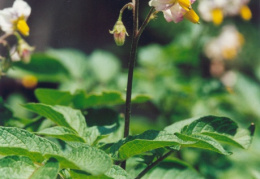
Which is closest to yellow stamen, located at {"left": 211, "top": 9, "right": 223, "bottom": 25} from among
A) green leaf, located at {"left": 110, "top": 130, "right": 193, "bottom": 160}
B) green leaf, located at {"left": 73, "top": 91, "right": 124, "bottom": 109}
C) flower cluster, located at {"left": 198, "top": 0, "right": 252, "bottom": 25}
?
flower cluster, located at {"left": 198, "top": 0, "right": 252, "bottom": 25}

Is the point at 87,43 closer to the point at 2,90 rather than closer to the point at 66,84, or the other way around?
the point at 2,90

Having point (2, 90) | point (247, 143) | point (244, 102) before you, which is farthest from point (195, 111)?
point (2, 90)

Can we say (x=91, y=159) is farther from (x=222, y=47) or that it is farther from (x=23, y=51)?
(x=222, y=47)

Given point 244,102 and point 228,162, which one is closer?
point 228,162

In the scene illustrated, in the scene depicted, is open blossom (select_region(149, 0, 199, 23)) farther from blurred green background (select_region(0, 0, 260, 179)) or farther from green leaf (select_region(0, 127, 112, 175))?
blurred green background (select_region(0, 0, 260, 179))

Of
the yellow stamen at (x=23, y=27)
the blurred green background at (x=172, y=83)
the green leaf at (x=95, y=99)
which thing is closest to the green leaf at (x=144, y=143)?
the green leaf at (x=95, y=99)

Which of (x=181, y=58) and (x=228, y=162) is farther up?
(x=181, y=58)
